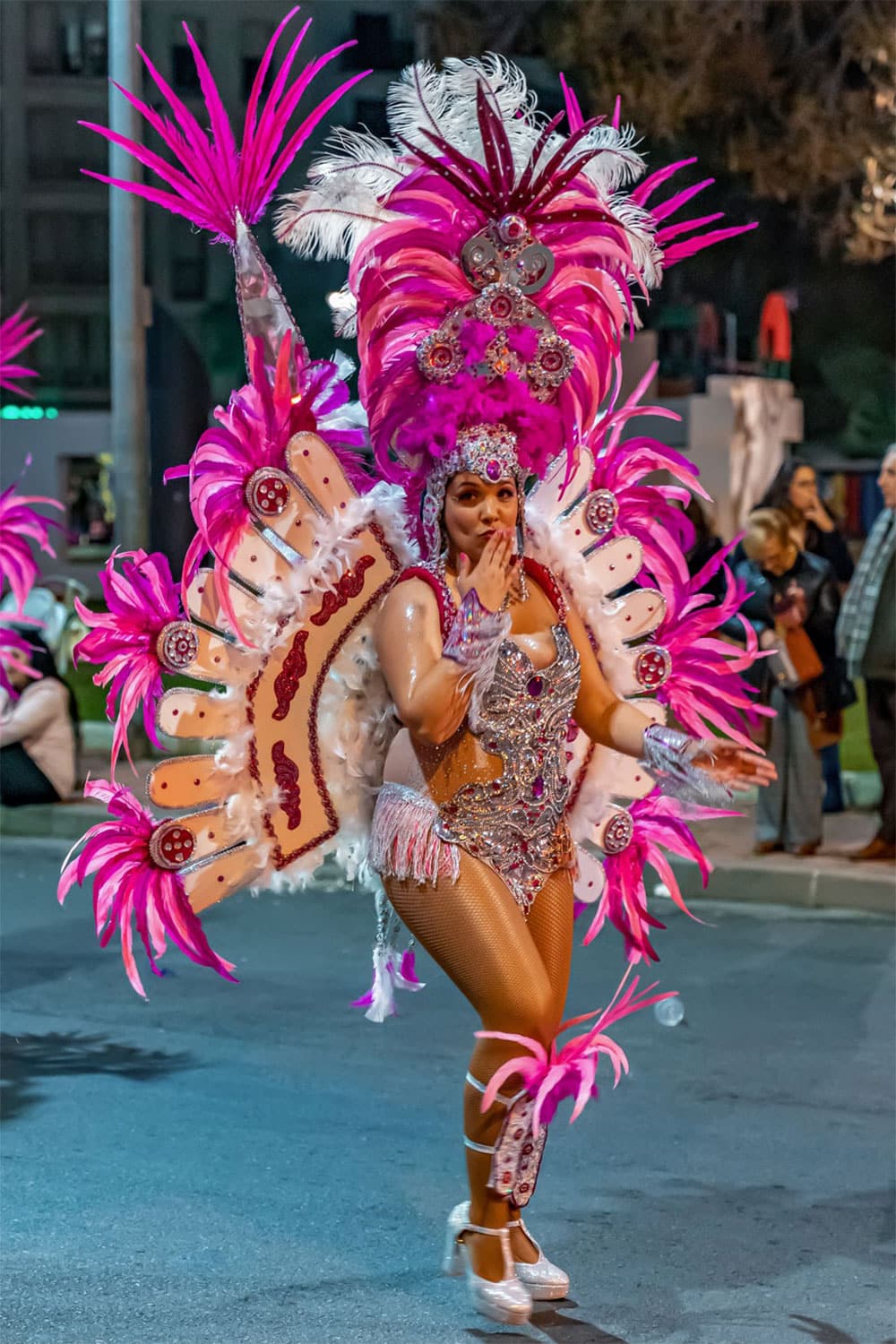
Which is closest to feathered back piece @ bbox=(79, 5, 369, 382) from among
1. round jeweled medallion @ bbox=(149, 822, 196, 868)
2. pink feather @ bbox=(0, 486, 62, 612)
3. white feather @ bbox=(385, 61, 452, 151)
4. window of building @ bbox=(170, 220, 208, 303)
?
white feather @ bbox=(385, 61, 452, 151)

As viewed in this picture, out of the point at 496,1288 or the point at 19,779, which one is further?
the point at 19,779

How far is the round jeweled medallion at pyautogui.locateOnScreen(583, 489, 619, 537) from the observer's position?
4949mm

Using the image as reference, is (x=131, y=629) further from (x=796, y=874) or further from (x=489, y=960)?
(x=796, y=874)

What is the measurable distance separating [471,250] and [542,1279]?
8.04 feet

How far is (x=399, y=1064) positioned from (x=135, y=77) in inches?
334

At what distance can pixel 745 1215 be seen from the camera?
506 centimetres

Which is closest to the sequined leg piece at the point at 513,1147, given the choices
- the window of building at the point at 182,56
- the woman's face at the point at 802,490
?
the woman's face at the point at 802,490

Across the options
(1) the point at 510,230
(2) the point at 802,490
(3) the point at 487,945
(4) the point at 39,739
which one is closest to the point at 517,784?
(3) the point at 487,945

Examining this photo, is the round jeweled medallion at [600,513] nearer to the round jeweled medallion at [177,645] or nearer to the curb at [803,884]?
the round jeweled medallion at [177,645]

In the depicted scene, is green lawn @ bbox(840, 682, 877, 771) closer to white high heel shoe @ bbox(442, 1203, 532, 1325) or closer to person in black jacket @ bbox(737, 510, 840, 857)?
person in black jacket @ bbox(737, 510, 840, 857)

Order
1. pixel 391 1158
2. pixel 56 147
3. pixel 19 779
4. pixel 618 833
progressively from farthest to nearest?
1. pixel 56 147
2. pixel 19 779
3. pixel 391 1158
4. pixel 618 833

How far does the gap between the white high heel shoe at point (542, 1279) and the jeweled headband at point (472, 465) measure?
168 cm

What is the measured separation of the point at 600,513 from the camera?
497 cm

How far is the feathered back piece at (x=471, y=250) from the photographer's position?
4352mm
